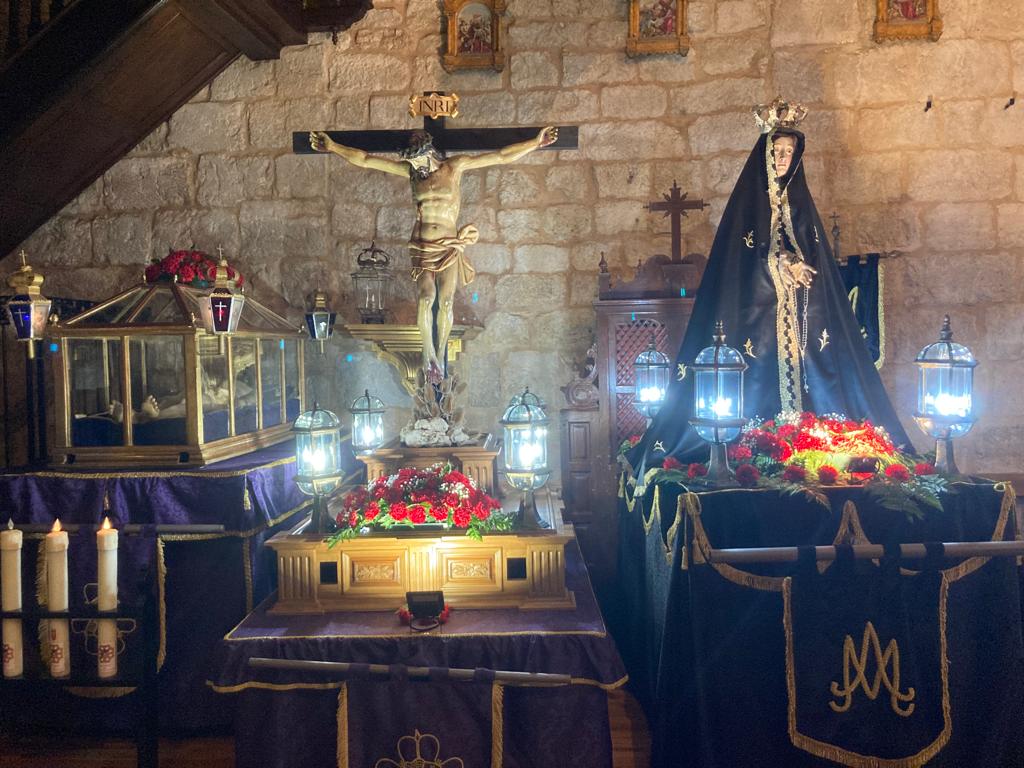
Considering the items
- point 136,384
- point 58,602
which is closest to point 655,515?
point 58,602

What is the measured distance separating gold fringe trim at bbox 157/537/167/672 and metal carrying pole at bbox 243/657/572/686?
1.18 m

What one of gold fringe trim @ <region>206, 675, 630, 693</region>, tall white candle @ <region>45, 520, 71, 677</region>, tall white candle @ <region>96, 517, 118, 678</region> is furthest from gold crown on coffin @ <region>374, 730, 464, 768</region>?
tall white candle @ <region>45, 520, 71, 677</region>

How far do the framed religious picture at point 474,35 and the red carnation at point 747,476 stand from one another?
408cm

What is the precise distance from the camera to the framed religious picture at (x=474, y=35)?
570 cm

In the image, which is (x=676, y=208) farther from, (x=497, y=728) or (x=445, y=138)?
(x=497, y=728)

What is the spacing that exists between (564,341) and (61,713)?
4222 mm

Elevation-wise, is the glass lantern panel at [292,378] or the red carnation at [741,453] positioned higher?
the glass lantern panel at [292,378]

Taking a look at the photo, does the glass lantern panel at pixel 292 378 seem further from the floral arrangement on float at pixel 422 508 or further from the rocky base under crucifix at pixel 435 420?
the floral arrangement on float at pixel 422 508

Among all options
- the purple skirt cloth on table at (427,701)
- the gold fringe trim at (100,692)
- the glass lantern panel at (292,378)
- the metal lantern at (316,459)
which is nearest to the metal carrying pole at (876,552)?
the purple skirt cloth on table at (427,701)

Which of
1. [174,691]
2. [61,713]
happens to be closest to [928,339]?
[174,691]

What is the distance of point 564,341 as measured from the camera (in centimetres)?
588

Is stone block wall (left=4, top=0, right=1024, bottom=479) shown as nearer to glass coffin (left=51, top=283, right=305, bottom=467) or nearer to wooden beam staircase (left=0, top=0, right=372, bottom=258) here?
wooden beam staircase (left=0, top=0, right=372, bottom=258)

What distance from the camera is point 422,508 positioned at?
3688mm

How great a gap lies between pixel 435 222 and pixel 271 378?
179cm
